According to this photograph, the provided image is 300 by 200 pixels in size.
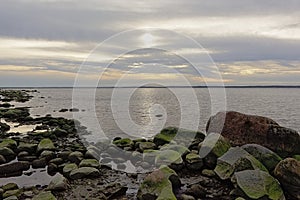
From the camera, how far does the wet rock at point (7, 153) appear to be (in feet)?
53.4

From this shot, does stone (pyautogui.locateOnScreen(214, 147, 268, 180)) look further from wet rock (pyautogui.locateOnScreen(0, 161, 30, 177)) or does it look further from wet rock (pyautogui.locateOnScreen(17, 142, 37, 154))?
wet rock (pyautogui.locateOnScreen(17, 142, 37, 154))

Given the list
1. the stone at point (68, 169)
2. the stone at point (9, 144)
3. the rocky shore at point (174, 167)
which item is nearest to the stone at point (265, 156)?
the rocky shore at point (174, 167)

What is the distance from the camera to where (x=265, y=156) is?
13453 millimetres

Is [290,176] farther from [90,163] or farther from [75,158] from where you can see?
[75,158]

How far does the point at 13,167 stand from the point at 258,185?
1024cm

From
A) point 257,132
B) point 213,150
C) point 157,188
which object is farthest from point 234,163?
point 257,132

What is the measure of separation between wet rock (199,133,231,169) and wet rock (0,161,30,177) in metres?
8.09

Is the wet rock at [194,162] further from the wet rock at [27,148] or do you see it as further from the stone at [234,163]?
A: the wet rock at [27,148]

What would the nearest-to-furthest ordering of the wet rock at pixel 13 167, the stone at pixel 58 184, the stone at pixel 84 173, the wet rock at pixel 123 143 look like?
the stone at pixel 58 184 < the stone at pixel 84 173 < the wet rock at pixel 13 167 < the wet rock at pixel 123 143

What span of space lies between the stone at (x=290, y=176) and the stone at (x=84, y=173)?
23.4 ft

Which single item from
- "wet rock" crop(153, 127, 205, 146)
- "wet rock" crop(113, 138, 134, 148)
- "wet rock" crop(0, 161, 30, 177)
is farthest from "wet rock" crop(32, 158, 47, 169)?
"wet rock" crop(153, 127, 205, 146)

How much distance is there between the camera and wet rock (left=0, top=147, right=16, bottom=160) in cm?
1628

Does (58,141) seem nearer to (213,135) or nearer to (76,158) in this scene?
(76,158)

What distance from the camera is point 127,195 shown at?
11766 mm
